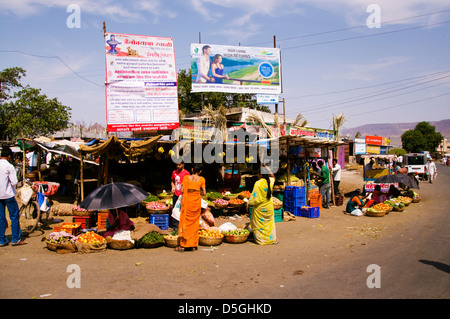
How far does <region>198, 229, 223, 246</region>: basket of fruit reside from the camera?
7.16 m

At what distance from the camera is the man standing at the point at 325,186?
1287cm

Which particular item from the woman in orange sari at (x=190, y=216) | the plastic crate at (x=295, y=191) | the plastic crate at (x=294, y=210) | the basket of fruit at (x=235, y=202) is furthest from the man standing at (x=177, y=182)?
the plastic crate at (x=294, y=210)

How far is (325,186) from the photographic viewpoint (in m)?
13.0

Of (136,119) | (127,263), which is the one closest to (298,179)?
(136,119)

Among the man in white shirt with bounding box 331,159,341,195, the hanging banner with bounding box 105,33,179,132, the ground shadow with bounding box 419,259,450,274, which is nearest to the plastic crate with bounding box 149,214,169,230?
the hanging banner with bounding box 105,33,179,132

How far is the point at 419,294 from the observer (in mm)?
4395

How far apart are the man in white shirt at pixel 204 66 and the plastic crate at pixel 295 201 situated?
8.45 m

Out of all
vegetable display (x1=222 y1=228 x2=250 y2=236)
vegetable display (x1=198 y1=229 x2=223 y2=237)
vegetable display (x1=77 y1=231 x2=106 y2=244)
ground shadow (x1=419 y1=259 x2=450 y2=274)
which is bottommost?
ground shadow (x1=419 y1=259 x2=450 y2=274)

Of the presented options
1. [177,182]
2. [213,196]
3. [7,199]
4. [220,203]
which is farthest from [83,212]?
[213,196]

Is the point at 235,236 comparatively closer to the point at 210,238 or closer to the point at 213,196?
the point at 210,238

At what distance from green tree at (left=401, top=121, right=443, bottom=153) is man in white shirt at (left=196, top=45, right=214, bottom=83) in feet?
249

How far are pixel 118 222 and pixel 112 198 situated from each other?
861 mm

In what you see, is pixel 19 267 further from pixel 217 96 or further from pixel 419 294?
pixel 217 96

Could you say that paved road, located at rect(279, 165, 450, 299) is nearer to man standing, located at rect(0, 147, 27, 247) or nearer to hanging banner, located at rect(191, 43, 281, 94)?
man standing, located at rect(0, 147, 27, 247)
